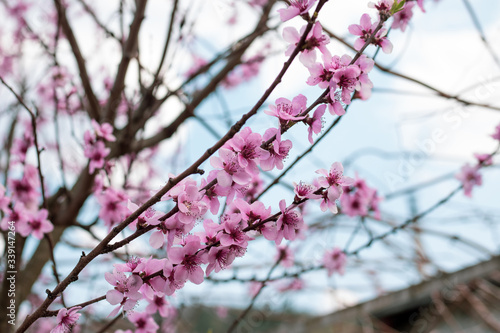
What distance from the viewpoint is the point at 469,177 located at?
2.26 m

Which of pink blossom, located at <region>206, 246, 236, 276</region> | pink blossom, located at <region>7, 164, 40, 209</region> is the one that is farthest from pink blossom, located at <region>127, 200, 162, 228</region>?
pink blossom, located at <region>7, 164, 40, 209</region>

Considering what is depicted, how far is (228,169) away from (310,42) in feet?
1.22

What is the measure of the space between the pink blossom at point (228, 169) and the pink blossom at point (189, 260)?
0.17 m

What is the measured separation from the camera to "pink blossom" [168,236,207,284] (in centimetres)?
92

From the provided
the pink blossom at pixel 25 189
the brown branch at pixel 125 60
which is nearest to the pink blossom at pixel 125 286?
the pink blossom at pixel 25 189

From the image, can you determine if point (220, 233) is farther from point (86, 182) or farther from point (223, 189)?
point (86, 182)

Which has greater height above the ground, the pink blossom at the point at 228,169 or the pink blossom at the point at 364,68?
the pink blossom at the point at 364,68

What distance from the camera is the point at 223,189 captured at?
95cm

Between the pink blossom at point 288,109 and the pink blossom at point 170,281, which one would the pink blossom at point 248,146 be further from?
the pink blossom at point 170,281

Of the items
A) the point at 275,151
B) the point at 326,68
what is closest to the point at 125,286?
the point at 275,151

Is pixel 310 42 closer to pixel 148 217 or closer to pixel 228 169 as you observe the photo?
pixel 228 169

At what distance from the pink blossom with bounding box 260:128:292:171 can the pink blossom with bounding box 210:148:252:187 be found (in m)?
0.07

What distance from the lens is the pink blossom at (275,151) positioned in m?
0.93

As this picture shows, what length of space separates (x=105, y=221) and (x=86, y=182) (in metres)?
0.68
